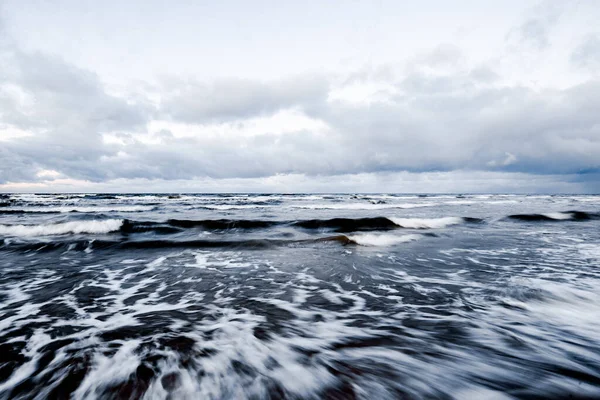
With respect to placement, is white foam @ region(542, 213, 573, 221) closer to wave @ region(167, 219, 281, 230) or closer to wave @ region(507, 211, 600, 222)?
wave @ region(507, 211, 600, 222)

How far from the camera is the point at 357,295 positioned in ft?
14.3

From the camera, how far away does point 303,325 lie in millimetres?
3354

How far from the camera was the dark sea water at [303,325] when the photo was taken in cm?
224

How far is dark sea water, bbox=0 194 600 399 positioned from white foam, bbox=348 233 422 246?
1.64 m

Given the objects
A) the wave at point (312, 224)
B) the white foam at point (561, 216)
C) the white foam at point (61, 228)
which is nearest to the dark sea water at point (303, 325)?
the white foam at point (61, 228)

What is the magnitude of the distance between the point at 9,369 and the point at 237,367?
6.08 feet

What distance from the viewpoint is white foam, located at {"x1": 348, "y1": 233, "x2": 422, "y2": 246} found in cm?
895

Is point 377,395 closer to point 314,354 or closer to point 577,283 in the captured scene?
point 314,354

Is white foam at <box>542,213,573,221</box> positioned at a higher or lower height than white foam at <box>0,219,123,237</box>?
lower

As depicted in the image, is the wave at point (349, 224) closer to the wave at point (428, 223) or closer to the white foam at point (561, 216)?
the wave at point (428, 223)

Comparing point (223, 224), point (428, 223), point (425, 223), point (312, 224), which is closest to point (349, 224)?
point (312, 224)

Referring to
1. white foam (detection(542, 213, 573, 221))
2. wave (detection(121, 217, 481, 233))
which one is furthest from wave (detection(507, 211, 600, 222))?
wave (detection(121, 217, 481, 233))

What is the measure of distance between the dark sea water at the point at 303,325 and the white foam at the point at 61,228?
4161 millimetres

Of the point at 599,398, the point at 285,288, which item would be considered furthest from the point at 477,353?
the point at 285,288
